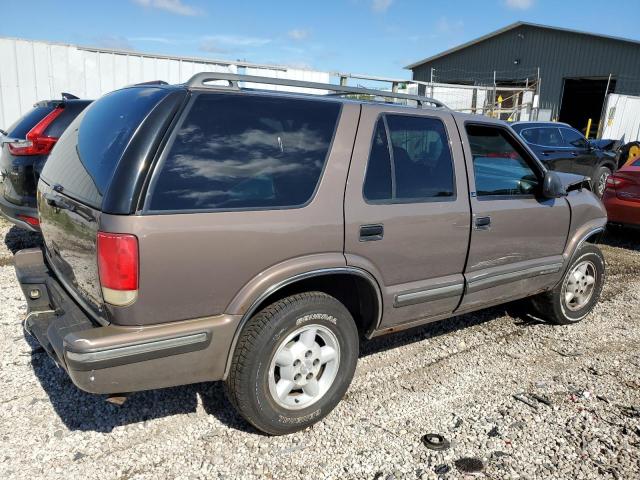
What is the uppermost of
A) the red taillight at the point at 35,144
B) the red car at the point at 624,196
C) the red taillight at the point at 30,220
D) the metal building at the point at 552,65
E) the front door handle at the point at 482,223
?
the metal building at the point at 552,65

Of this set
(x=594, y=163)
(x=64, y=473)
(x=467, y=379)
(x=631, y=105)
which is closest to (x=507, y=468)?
(x=467, y=379)

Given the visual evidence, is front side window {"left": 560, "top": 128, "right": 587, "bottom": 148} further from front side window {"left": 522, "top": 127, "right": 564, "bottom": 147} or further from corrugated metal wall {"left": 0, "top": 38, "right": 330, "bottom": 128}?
corrugated metal wall {"left": 0, "top": 38, "right": 330, "bottom": 128}

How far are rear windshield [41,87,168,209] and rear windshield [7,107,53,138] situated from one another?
293cm

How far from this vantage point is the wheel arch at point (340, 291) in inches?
103

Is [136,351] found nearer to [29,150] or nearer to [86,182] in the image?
[86,182]

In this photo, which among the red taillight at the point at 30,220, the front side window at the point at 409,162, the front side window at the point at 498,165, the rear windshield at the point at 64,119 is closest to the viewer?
the front side window at the point at 409,162

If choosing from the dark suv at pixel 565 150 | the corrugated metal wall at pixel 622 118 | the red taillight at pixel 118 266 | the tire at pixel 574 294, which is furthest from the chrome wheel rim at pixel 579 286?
the corrugated metal wall at pixel 622 118

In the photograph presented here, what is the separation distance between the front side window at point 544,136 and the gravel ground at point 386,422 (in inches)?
303

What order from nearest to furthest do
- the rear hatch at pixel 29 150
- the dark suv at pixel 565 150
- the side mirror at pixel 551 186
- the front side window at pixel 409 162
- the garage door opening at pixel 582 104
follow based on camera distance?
the front side window at pixel 409 162
the side mirror at pixel 551 186
the rear hatch at pixel 29 150
the dark suv at pixel 565 150
the garage door opening at pixel 582 104

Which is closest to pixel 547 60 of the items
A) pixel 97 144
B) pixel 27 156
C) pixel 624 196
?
pixel 624 196

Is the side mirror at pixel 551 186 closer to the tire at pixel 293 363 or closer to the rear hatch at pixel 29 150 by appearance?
the tire at pixel 293 363

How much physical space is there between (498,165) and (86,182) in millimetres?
2925

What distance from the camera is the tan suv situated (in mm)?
2332

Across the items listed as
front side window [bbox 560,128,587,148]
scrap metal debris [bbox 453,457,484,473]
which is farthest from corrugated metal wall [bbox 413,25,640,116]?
scrap metal debris [bbox 453,457,484,473]
